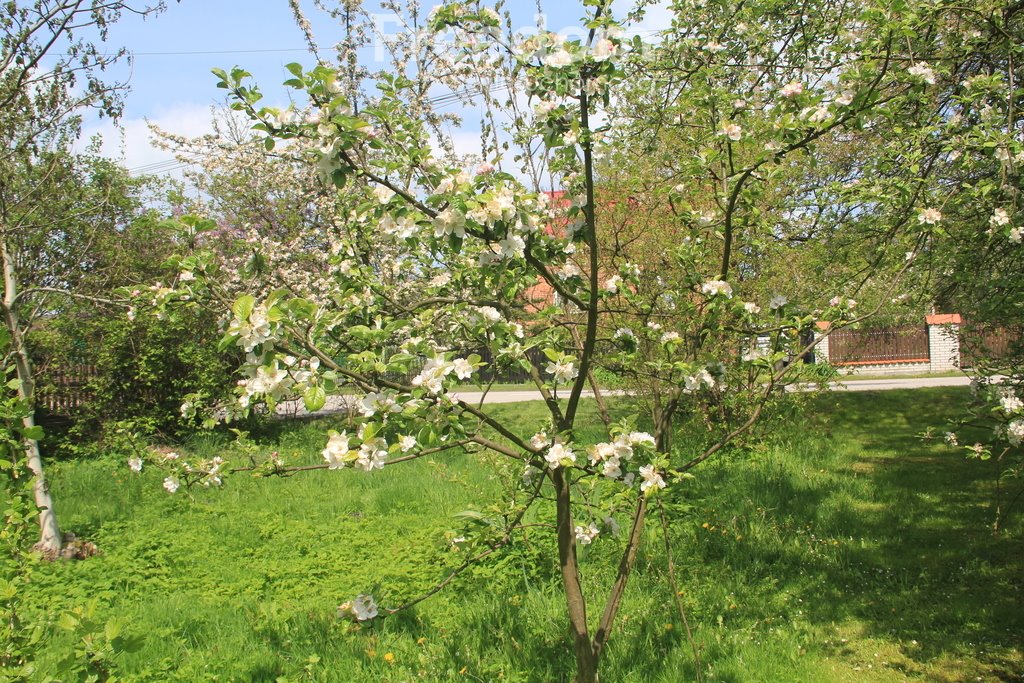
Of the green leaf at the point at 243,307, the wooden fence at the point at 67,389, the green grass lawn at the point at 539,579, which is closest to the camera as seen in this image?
the green leaf at the point at 243,307

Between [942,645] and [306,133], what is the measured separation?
381cm

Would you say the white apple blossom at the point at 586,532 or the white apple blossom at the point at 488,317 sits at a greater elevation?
the white apple blossom at the point at 488,317

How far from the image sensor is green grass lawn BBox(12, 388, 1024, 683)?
334cm

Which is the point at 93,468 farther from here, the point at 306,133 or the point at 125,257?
the point at 306,133

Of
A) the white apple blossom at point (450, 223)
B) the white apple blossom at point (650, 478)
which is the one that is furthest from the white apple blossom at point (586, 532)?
the white apple blossom at point (450, 223)

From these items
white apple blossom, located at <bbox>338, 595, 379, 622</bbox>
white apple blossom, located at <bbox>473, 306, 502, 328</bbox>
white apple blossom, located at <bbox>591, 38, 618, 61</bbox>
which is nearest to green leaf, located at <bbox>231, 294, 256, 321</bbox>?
white apple blossom, located at <bbox>473, 306, 502, 328</bbox>

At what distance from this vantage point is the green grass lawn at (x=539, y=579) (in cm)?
334

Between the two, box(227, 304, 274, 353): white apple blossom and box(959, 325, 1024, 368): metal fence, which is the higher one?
box(959, 325, 1024, 368): metal fence

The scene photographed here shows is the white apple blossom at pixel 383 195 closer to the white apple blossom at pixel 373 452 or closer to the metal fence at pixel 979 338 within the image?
the white apple blossom at pixel 373 452

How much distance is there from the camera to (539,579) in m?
4.11

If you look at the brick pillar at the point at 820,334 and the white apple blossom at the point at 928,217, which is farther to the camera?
the white apple blossom at the point at 928,217

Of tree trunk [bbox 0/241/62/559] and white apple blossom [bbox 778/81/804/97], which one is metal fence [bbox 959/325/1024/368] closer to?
white apple blossom [bbox 778/81/804/97]

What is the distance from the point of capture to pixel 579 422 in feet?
32.0

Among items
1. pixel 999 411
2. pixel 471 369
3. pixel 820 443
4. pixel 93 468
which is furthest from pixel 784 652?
pixel 93 468
